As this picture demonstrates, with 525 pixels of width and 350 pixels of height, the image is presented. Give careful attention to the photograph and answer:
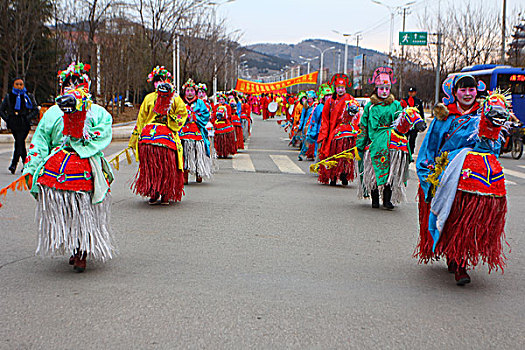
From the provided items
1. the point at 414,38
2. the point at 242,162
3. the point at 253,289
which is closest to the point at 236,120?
the point at 242,162

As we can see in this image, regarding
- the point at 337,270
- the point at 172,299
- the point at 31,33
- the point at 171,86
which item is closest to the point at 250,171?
the point at 171,86

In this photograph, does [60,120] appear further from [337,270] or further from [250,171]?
[250,171]

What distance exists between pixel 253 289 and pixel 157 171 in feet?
13.0

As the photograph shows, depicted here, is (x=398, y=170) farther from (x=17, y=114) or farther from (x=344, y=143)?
(x=17, y=114)

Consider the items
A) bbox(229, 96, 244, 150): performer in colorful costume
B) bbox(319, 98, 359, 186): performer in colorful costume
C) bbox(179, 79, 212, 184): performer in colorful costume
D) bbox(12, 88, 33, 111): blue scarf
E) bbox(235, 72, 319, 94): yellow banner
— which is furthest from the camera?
bbox(235, 72, 319, 94): yellow banner

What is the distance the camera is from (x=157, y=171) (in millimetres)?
8391

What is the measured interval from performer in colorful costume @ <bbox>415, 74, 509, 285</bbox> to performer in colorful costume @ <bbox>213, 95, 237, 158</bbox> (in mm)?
11408

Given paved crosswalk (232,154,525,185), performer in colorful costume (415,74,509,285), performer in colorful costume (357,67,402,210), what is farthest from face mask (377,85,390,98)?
paved crosswalk (232,154,525,185)

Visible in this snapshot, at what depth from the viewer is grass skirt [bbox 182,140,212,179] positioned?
10.5 metres

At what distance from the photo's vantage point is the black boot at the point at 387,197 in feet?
28.8

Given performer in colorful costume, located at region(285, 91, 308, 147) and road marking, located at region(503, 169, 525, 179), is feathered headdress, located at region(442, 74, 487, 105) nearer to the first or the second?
road marking, located at region(503, 169, 525, 179)

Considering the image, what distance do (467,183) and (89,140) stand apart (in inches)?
121

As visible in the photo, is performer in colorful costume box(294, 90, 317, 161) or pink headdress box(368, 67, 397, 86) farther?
performer in colorful costume box(294, 90, 317, 161)

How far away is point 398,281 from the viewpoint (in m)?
5.12
